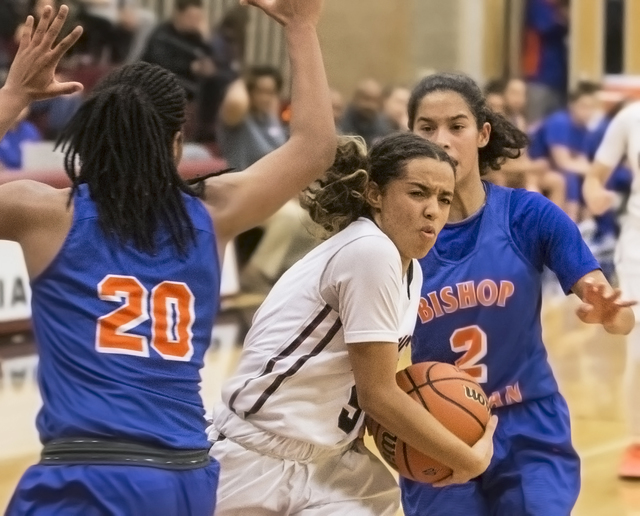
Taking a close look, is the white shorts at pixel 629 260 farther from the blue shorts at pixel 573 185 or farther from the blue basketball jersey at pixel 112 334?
the blue shorts at pixel 573 185

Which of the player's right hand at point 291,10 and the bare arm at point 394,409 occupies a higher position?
the player's right hand at point 291,10

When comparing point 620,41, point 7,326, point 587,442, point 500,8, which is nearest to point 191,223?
point 587,442

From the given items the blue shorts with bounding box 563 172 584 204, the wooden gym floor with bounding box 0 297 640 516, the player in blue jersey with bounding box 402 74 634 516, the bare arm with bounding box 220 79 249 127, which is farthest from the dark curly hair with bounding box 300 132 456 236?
the blue shorts with bounding box 563 172 584 204

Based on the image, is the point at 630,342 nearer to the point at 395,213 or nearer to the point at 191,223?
the point at 395,213

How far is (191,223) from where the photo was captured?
241 centimetres

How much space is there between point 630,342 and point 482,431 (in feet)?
10.5

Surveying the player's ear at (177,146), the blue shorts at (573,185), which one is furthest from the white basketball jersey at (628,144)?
the blue shorts at (573,185)

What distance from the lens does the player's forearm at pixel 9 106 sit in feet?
8.10

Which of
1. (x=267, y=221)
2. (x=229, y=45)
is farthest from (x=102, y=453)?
(x=229, y=45)

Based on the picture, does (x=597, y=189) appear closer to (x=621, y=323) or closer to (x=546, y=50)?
(x=621, y=323)

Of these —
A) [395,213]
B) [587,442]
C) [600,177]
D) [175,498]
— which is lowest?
[587,442]

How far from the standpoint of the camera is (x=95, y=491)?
2.25 metres

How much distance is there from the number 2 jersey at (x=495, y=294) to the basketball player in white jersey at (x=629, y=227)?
2571 mm

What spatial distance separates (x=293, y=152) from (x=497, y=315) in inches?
43.9
